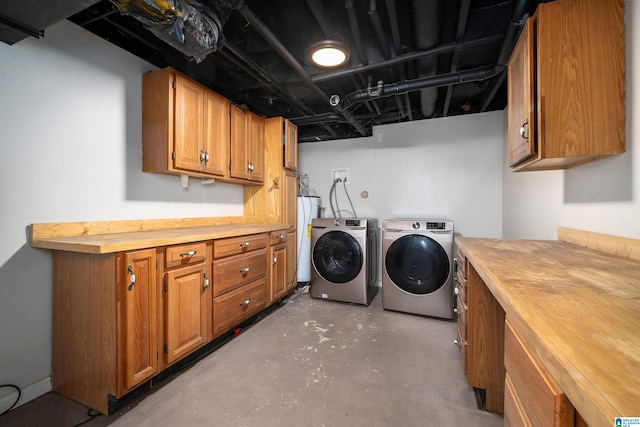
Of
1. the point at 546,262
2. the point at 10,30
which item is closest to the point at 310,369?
the point at 546,262

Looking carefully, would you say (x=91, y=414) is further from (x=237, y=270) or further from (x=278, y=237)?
(x=278, y=237)

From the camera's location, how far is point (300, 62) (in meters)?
2.17

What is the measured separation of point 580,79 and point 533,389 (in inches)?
52.8

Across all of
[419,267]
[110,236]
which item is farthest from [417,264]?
[110,236]

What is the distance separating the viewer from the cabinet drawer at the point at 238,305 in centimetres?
198

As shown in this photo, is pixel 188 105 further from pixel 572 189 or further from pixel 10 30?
pixel 572 189

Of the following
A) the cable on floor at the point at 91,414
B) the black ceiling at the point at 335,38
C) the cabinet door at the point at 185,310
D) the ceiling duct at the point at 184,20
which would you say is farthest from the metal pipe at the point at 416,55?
the cable on floor at the point at 91,414

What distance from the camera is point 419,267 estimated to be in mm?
2682

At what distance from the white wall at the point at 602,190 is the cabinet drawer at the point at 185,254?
2.30 meters

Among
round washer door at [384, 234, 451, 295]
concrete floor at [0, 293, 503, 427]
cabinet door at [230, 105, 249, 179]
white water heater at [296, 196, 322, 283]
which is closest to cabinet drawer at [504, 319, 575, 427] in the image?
concrete floor at [0, 293, 503, 427]

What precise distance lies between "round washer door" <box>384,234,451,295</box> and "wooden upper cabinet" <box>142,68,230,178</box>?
205 centimetres

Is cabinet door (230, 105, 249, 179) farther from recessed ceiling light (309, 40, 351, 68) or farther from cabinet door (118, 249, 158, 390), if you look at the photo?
cabinet door (118, 249, 158, 390)

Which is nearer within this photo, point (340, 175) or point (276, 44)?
point (276, 44)

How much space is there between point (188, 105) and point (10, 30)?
93 centimetres
